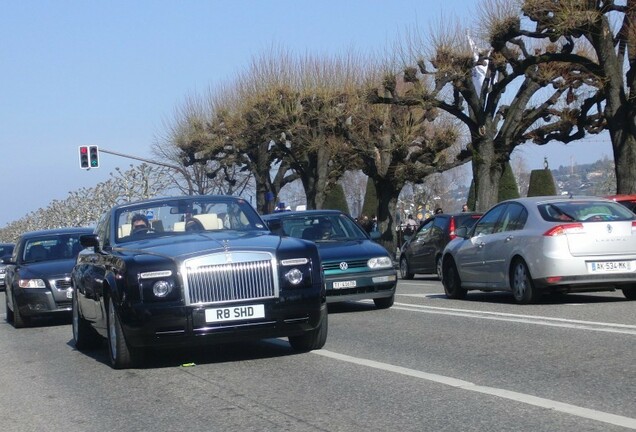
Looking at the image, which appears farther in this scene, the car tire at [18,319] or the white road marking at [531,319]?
the car tire at [18,319]

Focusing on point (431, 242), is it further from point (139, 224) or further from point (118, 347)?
point (118, 347)

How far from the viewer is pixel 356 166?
5375 cm

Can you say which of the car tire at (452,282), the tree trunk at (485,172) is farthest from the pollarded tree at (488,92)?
the car tire at (452,282)

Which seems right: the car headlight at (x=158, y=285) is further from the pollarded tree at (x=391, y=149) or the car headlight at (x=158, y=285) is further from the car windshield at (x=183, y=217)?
the pollarded tree at (x=391, y=149)

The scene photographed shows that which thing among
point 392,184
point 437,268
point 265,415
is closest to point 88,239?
point 265,415

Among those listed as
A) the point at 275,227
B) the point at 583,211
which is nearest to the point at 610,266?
the point at 583,211

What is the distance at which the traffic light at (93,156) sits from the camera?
4856 centimetres

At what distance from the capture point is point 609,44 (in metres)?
27.9

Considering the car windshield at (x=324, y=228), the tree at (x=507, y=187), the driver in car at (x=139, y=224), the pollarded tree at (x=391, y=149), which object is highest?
the pollarded tree at (x=391, y=149)

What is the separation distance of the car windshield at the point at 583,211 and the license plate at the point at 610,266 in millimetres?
636

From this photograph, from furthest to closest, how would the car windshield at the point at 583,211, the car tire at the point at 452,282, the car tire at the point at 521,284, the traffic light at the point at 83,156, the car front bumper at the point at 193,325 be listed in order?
the traffic light at the point at 83,156, the car tire at the point at 452,282, the car tire at the point at 521,284, the car windshield at the point at 583,211, the car front bumper at the point at 193,325

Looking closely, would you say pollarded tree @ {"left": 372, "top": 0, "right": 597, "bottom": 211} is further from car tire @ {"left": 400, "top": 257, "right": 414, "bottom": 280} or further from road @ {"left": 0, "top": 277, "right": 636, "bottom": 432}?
road @ {"left": 0, "top": 277, "right": 636, "bottom": 432}

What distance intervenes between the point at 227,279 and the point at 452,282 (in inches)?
350

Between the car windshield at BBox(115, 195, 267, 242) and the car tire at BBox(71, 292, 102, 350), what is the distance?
161 cm
